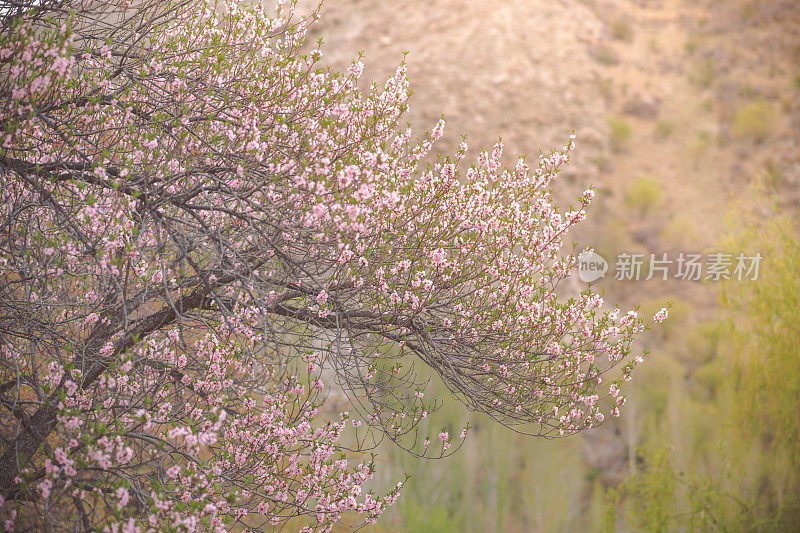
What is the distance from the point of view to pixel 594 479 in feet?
38.4

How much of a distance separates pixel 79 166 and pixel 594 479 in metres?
10.9

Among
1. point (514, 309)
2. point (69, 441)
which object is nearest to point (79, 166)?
point (69, 441)

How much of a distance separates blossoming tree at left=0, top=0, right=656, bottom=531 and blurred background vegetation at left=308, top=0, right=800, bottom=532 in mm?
6386

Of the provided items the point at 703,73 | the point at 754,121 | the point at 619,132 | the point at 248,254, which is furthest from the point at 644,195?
the point at 248,254

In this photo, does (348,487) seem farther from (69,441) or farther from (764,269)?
(764,269)

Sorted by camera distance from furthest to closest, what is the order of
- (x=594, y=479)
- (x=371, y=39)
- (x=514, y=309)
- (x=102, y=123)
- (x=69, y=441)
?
1. (x=371, y=39)
2. (x=594, y=479)
3. (x=514, y=309)
4. (x=102, y=123)
5. (x=69, y=441)

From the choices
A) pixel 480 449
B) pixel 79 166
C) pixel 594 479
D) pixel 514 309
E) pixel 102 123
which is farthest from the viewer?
pixel 594 479

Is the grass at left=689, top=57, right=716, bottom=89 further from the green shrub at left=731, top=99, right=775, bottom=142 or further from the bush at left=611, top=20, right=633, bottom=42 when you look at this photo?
the bush at left=611, top=20, right=633, bottom=42

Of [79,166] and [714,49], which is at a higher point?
[714,49]

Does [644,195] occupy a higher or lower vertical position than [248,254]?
higher

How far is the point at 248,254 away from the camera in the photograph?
9.58ft

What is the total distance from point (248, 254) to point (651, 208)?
42.9 feet

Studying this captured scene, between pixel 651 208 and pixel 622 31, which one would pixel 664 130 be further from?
pixel 622 31

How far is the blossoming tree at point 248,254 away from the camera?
8.86ft
